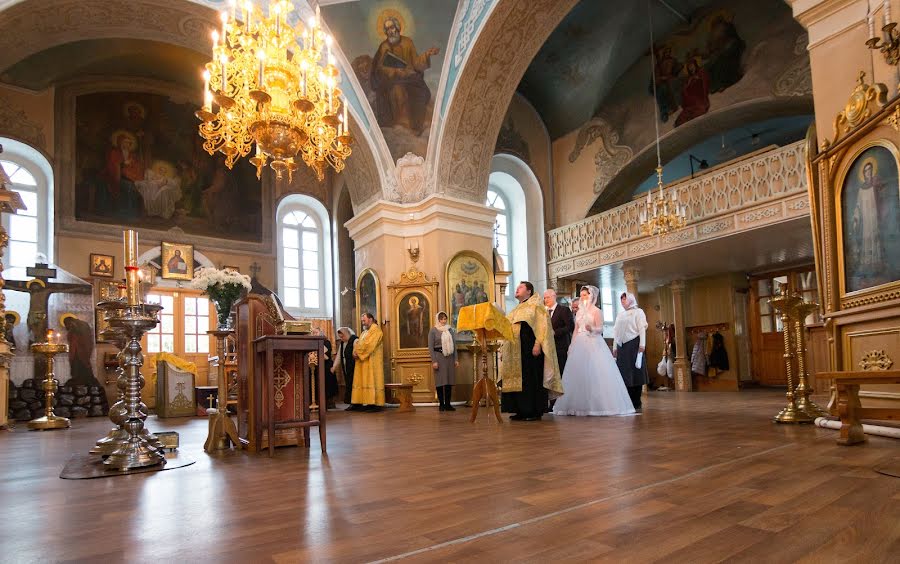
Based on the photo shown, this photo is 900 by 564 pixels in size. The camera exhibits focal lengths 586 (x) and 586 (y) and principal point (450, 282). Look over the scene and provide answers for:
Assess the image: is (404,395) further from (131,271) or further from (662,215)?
(662,215)

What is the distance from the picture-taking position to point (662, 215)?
12.1m

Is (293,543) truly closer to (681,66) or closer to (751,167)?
(751,167)

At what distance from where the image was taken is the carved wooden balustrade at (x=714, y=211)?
10875mm

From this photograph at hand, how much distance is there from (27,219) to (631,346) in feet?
40.2

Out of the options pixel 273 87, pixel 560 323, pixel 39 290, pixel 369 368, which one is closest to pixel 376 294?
pixel 369 368

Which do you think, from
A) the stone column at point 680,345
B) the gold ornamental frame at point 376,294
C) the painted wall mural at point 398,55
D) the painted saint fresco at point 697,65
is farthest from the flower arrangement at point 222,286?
the stone column at point 680,345

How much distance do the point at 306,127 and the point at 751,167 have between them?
874 cm

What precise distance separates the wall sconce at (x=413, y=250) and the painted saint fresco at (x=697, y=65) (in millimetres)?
7602

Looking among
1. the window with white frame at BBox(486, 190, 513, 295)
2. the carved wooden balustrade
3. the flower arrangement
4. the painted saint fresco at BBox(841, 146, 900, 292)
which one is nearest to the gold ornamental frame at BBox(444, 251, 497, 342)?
the carved wooden balustrade

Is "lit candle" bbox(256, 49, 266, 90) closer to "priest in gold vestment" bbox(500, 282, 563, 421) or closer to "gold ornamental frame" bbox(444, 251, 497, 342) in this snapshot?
"priest in gold vestment" bbox(500, 282, 563, 421)

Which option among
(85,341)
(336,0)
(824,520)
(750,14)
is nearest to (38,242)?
(85,341)

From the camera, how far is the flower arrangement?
5.70m

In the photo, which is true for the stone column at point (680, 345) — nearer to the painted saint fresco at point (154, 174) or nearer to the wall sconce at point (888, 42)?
the painted saint fresco at point (154, 174)

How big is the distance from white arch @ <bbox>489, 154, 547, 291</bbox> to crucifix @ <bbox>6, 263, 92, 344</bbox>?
34.5 feet
